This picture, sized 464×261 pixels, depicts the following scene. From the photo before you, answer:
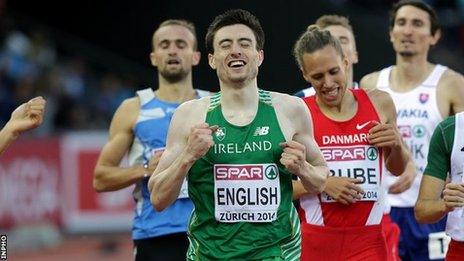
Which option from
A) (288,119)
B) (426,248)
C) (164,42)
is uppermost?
(164,42)

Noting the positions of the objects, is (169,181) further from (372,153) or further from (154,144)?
(154,144)

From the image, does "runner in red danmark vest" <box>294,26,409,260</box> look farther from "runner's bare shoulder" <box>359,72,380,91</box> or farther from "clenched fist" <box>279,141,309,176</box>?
"runner's bare shoulder" <box>359,72,380,91</box>

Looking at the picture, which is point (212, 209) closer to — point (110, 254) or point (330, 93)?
point (330, 93)

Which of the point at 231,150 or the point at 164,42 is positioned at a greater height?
the point at 164,42

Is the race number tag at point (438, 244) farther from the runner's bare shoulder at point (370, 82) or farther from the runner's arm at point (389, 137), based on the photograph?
the runner's arm at point (389, 137)

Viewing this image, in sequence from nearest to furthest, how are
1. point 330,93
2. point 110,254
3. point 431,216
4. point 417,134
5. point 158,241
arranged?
point 431,216
point 330,93
point 158,241
point 417,134
point 110,254

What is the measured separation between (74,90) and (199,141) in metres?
12.9

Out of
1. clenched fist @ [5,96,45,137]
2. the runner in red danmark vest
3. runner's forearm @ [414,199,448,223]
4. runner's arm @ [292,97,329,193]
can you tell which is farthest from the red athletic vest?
clenched fist @ [5,96,45,137]

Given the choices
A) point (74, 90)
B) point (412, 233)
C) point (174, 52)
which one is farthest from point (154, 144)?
point (74, 90)

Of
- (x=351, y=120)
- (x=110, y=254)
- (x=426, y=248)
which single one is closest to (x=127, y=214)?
(x=110, y=254)

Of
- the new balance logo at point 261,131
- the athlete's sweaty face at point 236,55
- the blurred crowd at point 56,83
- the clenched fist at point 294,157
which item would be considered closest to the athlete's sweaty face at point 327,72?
the athlete's sweaty face at point 236,55

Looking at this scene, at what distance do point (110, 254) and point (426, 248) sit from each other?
8293 mm

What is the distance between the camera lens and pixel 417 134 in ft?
30.6

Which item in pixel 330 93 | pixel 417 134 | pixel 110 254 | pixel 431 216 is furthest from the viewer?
pixel 110 254
